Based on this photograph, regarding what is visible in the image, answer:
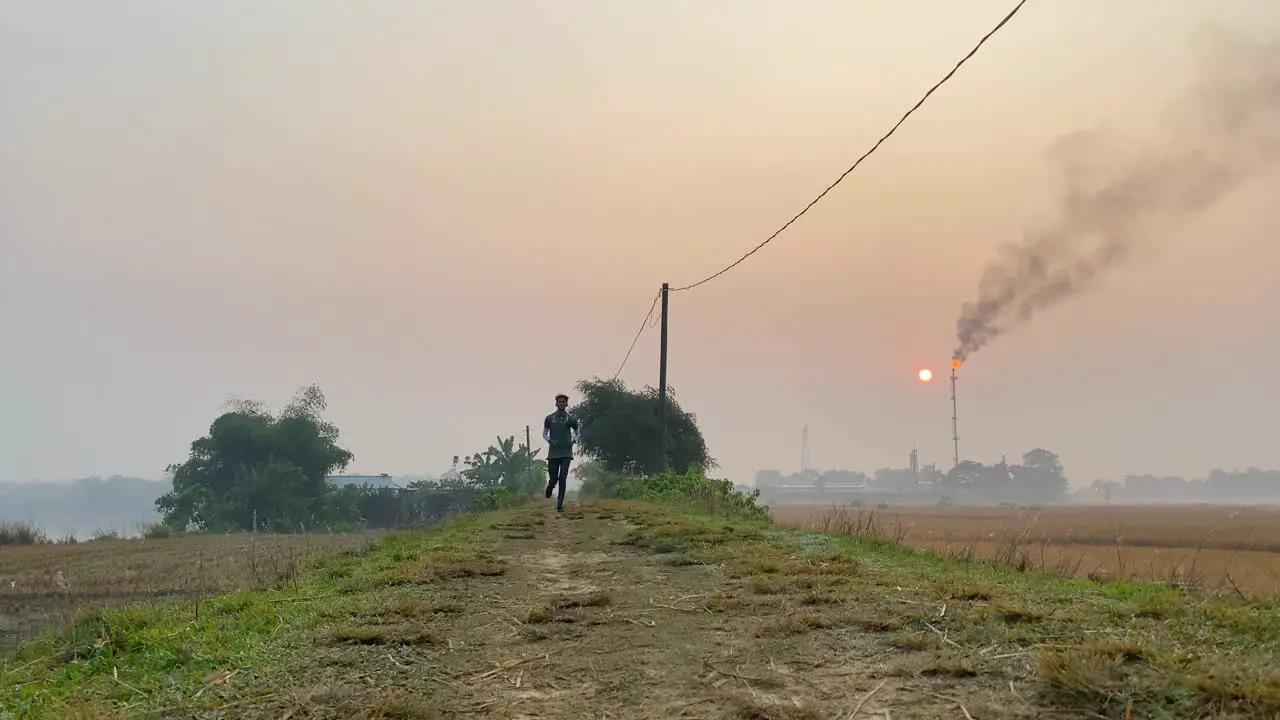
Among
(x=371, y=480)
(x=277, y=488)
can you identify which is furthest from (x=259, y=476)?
(x=371, y=480)

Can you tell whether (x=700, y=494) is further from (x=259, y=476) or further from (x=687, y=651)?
(x=259, y=476)

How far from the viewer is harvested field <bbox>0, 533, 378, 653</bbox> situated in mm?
9164

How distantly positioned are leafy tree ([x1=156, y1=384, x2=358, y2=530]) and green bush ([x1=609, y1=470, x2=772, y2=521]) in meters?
29.7

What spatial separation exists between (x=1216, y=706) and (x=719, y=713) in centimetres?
178

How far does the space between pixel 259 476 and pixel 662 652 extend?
51.8 meters

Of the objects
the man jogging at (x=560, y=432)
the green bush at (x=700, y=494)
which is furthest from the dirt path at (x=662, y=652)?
the green bush at (x=700, y=494)

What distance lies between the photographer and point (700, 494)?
2064 centimetres

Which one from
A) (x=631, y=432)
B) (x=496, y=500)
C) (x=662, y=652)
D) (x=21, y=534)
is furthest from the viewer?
(x=631, y=432)

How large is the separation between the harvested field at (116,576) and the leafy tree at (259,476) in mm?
27658

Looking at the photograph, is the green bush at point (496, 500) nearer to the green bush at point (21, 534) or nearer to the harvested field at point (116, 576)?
the harvested field at point (116, 576)

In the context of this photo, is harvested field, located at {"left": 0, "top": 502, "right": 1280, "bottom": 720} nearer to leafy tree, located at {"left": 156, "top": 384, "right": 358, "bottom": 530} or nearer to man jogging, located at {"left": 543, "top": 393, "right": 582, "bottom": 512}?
man jogging, located at {"left": 543, "top": 393, "right": 582, "bottom": 512}

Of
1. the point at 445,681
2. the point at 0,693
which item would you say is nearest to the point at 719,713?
the point at 445,681

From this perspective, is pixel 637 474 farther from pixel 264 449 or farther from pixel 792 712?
pixel 792 712

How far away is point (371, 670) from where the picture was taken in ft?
14.3
